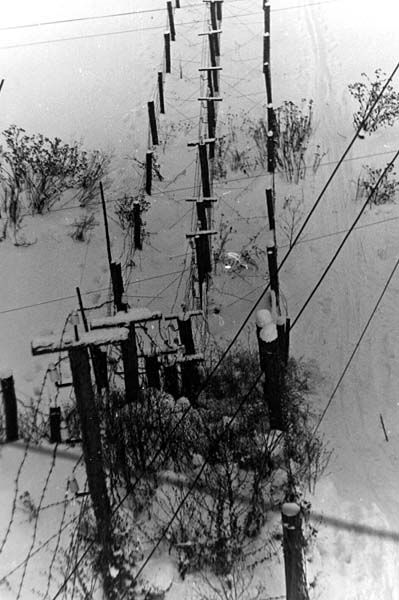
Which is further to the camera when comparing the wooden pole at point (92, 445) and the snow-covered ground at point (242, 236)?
the snow-covered ground at point (242, 236)

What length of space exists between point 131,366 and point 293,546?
139 inches

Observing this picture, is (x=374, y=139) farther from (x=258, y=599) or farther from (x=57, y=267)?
(x=258, y=599)

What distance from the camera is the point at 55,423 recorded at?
764 cm

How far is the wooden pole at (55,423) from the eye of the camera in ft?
25.0

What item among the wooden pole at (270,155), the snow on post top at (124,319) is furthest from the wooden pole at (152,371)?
the wooden pole at (270,155)

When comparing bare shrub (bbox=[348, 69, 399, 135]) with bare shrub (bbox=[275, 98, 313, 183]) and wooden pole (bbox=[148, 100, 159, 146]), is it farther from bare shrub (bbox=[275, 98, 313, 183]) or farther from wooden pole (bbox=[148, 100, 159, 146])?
wooden pole (bbox=[148, 100, 159, 146])

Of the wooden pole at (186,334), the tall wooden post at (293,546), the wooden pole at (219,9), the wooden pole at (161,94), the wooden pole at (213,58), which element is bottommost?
the tall wooden post at (293,546)

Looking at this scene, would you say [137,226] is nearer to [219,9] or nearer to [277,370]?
[277,370]

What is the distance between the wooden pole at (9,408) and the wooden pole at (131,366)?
1.36m

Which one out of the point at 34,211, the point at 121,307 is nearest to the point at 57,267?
the point at 34,211

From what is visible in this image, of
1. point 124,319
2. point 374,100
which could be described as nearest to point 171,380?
point 124,319

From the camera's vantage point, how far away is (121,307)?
8516 mm

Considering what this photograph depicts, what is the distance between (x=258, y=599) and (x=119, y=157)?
29.5ft

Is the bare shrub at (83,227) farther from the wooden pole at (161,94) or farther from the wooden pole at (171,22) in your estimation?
the wooden pole at (171,22)
